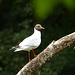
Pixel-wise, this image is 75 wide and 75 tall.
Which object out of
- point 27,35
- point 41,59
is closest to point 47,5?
point 41,59

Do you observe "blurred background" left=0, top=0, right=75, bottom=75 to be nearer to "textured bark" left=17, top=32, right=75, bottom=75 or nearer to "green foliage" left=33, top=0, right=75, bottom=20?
"textured bark" left=17, top=32, right=75, bottom=75

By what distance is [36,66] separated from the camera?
7.09 ft

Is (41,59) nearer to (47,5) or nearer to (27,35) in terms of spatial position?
(47,5)

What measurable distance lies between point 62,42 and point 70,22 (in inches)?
97.9

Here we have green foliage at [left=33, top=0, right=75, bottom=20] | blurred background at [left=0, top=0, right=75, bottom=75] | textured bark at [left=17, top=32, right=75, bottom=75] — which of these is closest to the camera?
green foliage at [left=33, top=0, right=75, bottom=20]

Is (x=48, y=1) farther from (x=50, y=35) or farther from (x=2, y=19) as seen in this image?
(x=2, y=19)

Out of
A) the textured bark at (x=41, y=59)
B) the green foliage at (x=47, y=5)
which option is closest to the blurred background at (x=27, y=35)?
the textured bark at (x=41, y=59)

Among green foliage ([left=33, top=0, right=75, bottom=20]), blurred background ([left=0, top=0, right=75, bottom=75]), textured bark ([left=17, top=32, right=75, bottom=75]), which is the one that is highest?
blurred background ([left=0, top=0, right=75, bottom=75])

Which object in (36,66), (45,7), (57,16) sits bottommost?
(45,7)

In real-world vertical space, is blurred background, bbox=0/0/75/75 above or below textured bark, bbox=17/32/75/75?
above

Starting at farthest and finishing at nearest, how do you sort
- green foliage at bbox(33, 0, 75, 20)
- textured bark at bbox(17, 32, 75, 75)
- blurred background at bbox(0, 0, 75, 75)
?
1. blurred background at bbox(0, 0, 75, 75)
2. textured bark at bbox(17, 32, 75, 75)
3. green foliage at bbox(33, 0, 75, 20)

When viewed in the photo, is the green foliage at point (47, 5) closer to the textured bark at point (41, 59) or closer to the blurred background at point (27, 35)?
the textured bark at point (41, 59)

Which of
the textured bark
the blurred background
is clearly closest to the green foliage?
the textured bark

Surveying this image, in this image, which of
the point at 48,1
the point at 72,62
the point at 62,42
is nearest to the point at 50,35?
the point at 72,62
